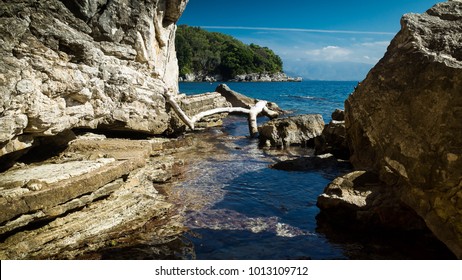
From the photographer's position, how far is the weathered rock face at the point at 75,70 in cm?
718

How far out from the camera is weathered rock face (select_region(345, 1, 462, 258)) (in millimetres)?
3998

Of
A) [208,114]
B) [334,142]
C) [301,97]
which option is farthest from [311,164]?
[301,97]

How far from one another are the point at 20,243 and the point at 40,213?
563mm

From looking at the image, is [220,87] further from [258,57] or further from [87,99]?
[258,57]

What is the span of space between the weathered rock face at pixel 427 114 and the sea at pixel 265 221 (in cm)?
179

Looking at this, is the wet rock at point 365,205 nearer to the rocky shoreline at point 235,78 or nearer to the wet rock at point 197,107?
the wet rock at point 197,107

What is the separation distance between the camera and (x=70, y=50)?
9.58 m

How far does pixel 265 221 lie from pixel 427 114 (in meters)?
4.60

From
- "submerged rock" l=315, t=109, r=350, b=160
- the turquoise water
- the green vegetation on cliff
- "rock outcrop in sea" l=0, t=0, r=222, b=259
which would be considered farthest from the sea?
the green vegetation on cliff

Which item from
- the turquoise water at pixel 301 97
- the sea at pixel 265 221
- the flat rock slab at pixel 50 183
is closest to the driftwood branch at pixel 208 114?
the sea at pixel 265 221

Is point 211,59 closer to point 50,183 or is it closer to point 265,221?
point 265,221

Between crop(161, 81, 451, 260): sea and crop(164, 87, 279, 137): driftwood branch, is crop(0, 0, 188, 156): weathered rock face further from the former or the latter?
crop(161, 81, 451, 260): sea

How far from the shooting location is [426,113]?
166 inches

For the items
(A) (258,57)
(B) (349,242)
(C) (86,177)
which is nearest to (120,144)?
(C) (86,177)
